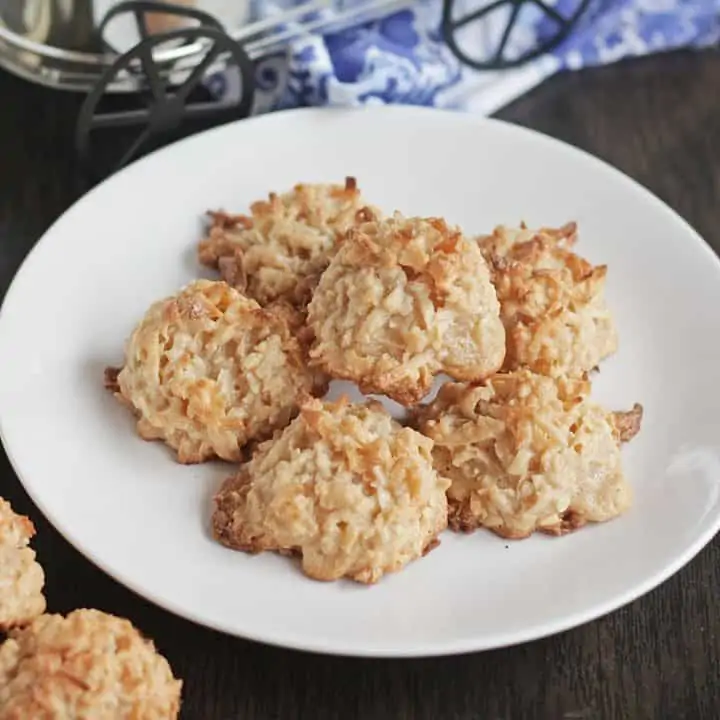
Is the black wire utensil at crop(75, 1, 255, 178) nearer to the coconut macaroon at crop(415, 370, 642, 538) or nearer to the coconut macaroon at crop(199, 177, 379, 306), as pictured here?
the coconut macaroon at crop(199, 177, 379, 306)

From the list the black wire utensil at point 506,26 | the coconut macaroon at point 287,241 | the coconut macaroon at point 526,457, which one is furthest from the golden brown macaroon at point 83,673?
the black wire utensil at point 506,26

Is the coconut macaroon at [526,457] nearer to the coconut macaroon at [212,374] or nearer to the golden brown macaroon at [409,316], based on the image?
the golden brown macaroon at [409,316]

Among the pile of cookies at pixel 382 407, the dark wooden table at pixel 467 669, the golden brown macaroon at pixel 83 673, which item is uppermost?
the pile of cookies at pixel 382 407

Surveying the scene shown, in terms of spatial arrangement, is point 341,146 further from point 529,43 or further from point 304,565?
point 304,565

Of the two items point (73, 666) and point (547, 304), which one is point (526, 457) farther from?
point (73, 666)

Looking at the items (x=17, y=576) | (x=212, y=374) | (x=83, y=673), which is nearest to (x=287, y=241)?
(x=212, y=374)

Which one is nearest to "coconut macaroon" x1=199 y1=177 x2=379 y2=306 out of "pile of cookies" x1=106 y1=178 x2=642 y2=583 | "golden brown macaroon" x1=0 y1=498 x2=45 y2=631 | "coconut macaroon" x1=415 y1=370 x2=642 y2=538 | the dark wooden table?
"pile of cookies" x1=106 y1=178 x2=642 y2=583
